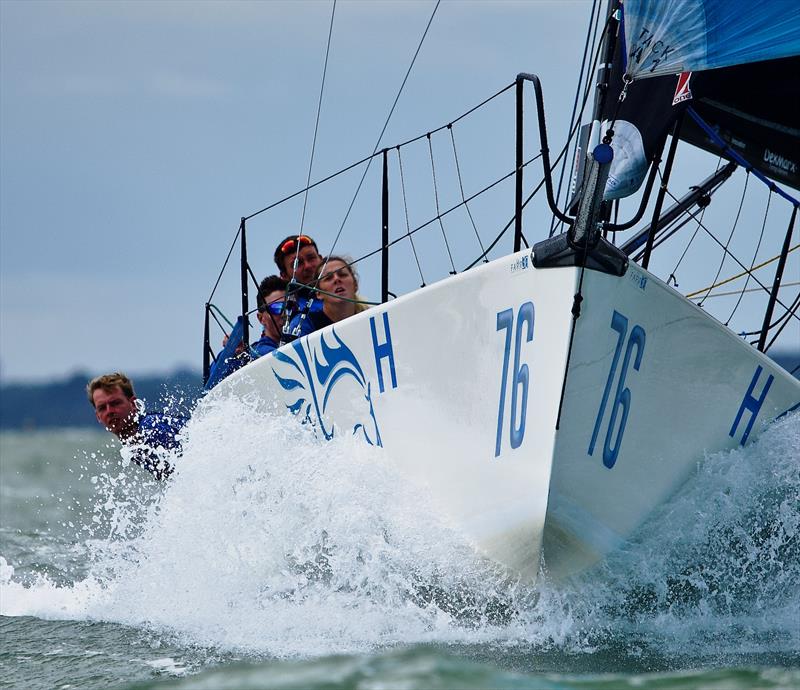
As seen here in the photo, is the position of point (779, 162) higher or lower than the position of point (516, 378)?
higher

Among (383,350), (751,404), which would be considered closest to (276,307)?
(383,350)

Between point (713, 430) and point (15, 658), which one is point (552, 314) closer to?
point (713, 430)

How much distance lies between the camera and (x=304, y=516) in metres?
4.88

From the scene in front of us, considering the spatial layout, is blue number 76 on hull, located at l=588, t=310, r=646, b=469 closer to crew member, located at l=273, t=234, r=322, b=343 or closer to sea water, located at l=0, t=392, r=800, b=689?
sea water, located at l=0, t=392, r=800, b=689

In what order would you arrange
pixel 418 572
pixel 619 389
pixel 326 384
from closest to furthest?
pixel 619 389, pixel 418 572, pixel 326 384

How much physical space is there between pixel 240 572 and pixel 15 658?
980mm

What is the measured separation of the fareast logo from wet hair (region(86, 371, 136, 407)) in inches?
143

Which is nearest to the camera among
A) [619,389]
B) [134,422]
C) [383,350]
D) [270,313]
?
[619,389]

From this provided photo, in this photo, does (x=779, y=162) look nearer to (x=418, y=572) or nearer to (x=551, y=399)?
(x=551, y=399)

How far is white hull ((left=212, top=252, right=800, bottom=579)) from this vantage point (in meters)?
4.12

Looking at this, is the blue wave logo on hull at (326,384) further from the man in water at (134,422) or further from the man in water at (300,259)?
the man in water at (134,422)

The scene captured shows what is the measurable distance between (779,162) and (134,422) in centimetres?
362

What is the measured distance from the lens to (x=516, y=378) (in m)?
4.21

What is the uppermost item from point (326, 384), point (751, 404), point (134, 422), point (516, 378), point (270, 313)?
point (270, 313)
